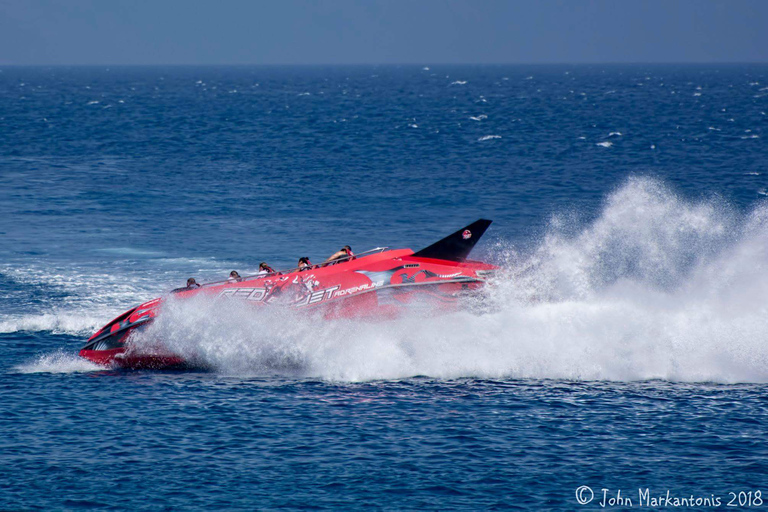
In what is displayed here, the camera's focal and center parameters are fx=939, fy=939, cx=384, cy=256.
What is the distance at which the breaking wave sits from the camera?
28.3 m

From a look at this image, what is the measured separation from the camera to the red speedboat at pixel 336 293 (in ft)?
97.9

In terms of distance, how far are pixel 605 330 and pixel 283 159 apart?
5666 cm

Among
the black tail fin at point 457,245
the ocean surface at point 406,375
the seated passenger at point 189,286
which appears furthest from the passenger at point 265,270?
the black tail fin at point 457,245

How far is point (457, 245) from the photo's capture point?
30641mm

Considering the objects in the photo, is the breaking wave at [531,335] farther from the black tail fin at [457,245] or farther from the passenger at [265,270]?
the black tail fin at [457,245]

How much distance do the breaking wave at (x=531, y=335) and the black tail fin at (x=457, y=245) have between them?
57.6 inches

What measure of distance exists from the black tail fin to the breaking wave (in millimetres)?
1464

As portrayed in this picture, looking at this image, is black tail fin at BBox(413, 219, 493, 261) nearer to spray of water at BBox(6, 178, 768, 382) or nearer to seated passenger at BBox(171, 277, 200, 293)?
spray of water at BBox(6, 178, 768, 382)

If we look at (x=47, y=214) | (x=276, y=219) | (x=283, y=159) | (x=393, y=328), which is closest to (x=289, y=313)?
(x=393, y=328)

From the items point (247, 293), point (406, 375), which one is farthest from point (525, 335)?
point (247, 293)

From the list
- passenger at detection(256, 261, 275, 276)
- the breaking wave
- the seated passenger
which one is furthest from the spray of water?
passenger at detection(256, 261, 275, 276)

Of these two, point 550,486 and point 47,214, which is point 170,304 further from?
point 47,214

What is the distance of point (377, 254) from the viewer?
30688mm

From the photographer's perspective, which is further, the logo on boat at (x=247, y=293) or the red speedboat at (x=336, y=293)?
the logo on boat at (x=247, y=293)
